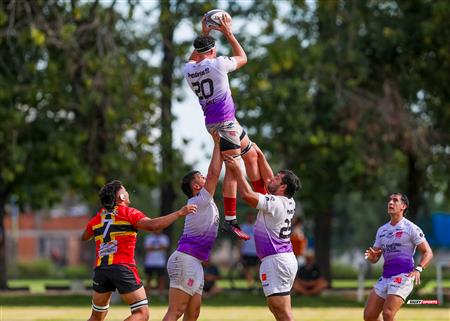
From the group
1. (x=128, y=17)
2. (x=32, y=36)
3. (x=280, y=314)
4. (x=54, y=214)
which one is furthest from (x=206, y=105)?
(x=54, y=214)

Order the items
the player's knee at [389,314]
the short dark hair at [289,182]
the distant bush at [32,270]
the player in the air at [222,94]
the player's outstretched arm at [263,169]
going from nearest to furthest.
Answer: the short dark hair at [289,182]
the player in the air at [222,94]
the player's outstretched arm at [263,169]
the player's knee at [389,314]
the distant bush at [32,270]

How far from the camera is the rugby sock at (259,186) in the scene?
15133mm

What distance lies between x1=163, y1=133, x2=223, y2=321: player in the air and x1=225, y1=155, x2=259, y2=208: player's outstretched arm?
157 mm

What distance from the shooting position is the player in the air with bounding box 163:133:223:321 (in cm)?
1429

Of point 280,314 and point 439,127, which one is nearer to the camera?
point 280,314

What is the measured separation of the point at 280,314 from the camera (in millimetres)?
14031

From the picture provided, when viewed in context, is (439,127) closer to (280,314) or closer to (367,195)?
(367,195)

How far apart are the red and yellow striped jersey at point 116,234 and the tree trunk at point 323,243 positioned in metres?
26.1

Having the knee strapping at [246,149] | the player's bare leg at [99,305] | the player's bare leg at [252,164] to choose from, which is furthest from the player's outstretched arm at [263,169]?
the player's bare leg at [99,305]

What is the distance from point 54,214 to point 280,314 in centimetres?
10185

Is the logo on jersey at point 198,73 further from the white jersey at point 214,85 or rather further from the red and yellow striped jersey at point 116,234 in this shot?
the red and yellow striped jersey at point 116,234

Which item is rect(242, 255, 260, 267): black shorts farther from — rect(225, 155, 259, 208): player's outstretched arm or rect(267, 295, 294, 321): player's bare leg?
rect(267, 295, 294, 321): player's bare leg

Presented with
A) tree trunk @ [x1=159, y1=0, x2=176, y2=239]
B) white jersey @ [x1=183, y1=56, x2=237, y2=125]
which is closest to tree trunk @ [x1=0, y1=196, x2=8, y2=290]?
tree trunk @ [x1=159, y1=0, x2=176, y2=239]

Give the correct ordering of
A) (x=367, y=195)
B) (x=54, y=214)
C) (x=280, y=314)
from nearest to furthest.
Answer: (x=280, y=314) → (x=367, y=195) → (x=54, y=214)
